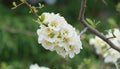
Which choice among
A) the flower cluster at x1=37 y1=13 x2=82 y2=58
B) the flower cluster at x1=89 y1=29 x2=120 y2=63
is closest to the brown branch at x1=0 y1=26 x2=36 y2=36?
the flower cluster at x1=89 y1=29 x2=120 y2=63

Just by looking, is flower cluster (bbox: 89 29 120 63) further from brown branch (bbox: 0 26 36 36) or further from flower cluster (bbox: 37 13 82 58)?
brown branch (bbox: 0 26 36 36)

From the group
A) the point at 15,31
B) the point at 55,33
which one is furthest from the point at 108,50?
the point at 15,31

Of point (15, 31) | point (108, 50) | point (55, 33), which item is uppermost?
point (15, 31)

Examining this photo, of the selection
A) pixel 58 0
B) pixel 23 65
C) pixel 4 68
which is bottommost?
pixel 4 68

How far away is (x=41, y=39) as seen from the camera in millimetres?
1643

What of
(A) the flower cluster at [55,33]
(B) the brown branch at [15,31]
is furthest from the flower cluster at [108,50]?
(B) the brown branch at [15,31]

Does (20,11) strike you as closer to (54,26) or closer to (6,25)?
(6,25)

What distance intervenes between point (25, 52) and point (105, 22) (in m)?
1.04

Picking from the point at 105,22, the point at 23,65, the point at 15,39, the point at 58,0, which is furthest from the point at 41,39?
the point at 58,0

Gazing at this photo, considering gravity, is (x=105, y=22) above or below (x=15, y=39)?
above

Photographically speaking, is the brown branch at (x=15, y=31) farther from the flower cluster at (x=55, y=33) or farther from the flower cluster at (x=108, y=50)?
the flower cluster at (x=55, y=33)

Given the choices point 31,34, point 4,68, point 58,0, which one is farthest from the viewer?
point 58,0

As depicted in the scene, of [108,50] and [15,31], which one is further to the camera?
[15,31]

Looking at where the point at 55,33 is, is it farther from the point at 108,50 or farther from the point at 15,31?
the point at 15,31
